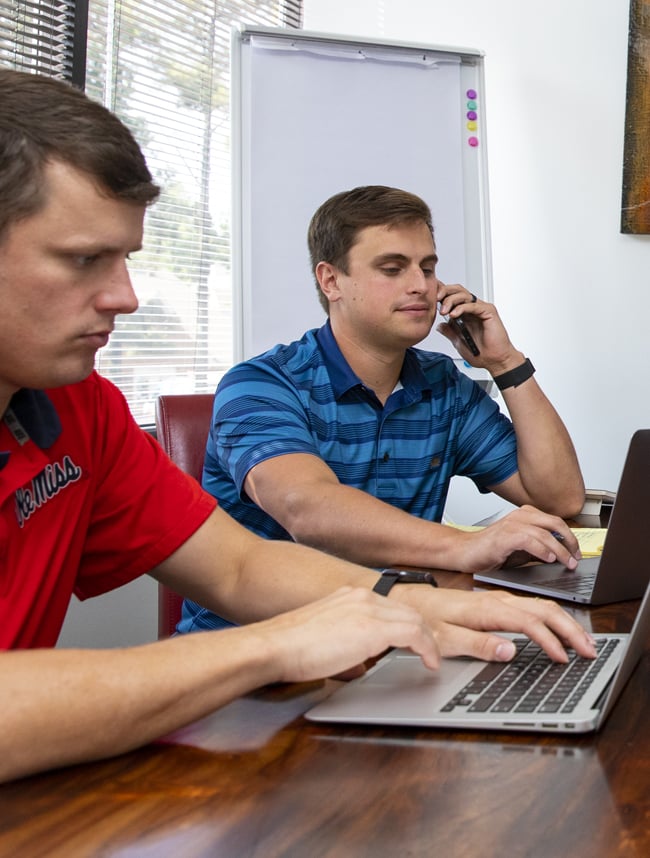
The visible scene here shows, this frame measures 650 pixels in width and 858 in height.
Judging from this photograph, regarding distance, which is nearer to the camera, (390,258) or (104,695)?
(104,695)

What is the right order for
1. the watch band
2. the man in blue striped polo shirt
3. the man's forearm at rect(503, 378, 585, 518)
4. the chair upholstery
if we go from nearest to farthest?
the man in blue striped polo shirt
the chair upholstery
the man's forearm at rect(503, 378, 585, 518)
the watch band

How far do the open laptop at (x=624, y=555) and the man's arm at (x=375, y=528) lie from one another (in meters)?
0.06

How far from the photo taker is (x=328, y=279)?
2113 millimetres

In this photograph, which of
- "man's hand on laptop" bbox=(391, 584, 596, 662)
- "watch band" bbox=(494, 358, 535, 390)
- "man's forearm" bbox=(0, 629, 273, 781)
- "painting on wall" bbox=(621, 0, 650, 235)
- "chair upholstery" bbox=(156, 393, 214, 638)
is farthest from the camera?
"painting on wall" bbox=(621, 0, 650, 235)

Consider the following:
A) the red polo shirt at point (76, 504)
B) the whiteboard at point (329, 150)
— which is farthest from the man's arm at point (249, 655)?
the whiteboard at point (329, 150)

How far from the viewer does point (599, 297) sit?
3.18 meters

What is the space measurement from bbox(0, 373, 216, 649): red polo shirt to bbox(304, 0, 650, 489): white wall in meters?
2.21

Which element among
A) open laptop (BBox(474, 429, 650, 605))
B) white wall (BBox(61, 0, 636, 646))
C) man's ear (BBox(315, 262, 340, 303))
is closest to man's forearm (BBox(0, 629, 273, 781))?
open laptop (BBox(474, 429, 650, 605))

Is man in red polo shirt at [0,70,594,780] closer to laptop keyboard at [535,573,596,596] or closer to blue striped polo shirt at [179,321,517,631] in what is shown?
laptop keyboard at [535,573,596,596]

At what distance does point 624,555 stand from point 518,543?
7.4 inches

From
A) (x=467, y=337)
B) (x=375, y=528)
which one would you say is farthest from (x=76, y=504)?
(x=467, y=337)

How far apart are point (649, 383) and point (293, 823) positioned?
2768mm

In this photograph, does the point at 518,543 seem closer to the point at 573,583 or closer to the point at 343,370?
the point at 573,583

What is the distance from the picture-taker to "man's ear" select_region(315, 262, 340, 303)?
2.09m
